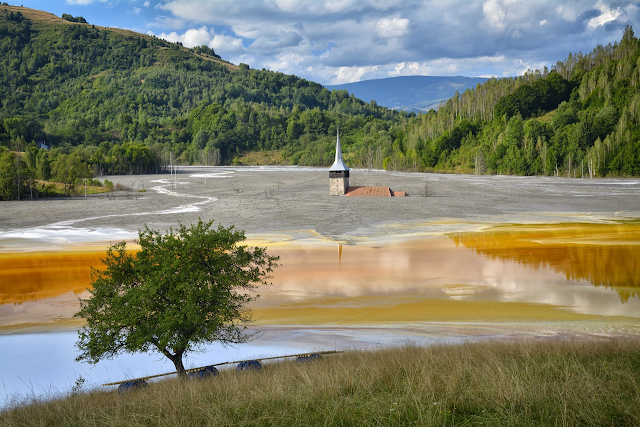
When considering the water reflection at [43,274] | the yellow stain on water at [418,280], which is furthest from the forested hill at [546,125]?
the water reflection at [43,274]

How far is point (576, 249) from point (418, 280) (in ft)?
41.9

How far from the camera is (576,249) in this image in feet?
101

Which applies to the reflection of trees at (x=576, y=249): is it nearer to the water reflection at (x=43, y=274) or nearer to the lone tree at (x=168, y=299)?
the lone tree at (x=168, y=299)

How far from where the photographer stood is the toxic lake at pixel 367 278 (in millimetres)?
15766

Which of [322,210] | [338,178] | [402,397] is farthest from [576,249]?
Answer: [338,178]

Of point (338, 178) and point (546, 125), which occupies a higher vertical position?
point (546, 125)

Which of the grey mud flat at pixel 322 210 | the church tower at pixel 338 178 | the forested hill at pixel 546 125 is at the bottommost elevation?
the grey mud flat at pixel 322 210

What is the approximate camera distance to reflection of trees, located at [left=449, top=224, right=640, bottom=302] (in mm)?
24219

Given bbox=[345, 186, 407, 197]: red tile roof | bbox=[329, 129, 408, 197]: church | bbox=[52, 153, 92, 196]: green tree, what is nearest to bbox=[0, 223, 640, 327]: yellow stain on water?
bbox=[345, 186, 407, 197]: red tile roof

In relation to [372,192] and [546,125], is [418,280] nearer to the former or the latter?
[372,192]

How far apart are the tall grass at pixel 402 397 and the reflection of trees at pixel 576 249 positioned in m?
13.3

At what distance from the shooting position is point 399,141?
168125mm

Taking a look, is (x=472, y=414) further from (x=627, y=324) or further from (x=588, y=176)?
(x=588, y=176)

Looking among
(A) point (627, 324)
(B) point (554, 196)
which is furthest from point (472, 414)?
(B) point (554, 196)
